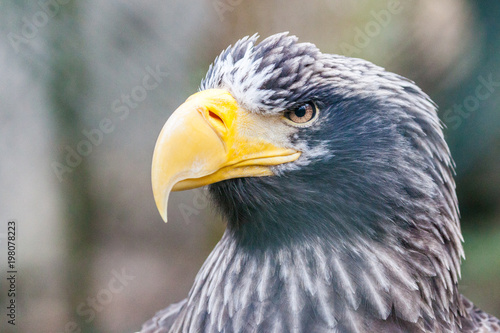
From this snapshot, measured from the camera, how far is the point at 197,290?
6.64ft

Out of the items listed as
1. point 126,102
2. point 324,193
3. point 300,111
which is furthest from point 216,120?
point 126,102

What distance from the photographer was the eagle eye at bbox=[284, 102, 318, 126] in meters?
1.79

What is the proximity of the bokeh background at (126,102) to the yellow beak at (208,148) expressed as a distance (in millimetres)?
2645

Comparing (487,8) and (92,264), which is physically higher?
(487,8)

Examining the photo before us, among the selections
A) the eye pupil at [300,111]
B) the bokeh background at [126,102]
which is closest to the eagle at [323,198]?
the eye pupil at [300,111]

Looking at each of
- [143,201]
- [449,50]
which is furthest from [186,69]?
[449,50]

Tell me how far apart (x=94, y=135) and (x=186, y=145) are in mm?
3248

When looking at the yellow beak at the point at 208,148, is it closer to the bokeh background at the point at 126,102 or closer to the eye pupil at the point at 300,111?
the eye pupil at the point at 300,111

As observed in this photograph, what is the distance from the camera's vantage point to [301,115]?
5.88 ft

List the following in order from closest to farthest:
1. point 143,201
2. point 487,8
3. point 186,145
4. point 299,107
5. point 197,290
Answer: point 186,145, point 299,107, point 197,290, point 487,8, point 143,201

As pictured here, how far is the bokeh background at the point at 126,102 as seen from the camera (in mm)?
4258

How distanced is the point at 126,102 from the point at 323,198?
3.47 meters

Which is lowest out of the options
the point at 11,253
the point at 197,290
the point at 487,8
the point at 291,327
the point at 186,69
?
the point at 291,327

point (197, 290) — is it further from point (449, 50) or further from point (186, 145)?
point (449, 50)
